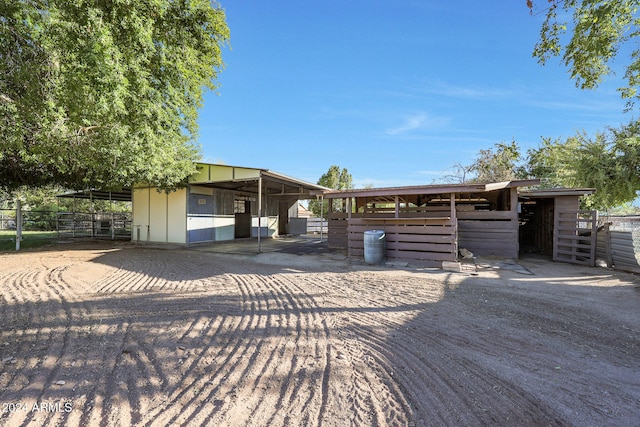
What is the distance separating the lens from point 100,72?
168 inches

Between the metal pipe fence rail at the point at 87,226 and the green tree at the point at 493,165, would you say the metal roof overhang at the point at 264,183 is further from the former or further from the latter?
the green tree at the point at 493,165

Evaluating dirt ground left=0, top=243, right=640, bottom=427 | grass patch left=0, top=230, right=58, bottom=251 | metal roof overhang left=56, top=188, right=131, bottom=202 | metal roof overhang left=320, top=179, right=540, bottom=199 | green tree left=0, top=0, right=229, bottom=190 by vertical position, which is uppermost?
green tree left=0, top=0, right=229, bottom=190

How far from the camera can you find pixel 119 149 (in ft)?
→ 19.2

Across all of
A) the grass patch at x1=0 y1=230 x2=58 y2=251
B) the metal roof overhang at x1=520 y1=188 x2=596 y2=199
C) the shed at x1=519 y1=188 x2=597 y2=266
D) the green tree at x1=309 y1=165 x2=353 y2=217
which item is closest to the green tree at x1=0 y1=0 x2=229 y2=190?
the grass patch at x1=0 y1=230 x2=58 y2=251

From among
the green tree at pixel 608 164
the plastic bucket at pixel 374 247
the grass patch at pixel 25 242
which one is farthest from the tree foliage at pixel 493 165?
the grass patch at pixel 25 242

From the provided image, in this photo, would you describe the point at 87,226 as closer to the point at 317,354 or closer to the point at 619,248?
the point at 317,354

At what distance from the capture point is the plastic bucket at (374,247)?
26.1 feet

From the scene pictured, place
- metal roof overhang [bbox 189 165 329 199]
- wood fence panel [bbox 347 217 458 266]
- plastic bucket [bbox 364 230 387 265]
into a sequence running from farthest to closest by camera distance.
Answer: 1. metal roof overhang [bbox 189 165 329 199]
2. plastic bucket [bbox 364 230 387 265]
3. wood fence panel [bbox 347 217 458 266]

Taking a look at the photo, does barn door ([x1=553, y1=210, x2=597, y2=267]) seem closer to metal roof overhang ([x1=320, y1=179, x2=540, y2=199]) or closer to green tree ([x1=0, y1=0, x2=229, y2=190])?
metal roof overhang ([x1=320, y1=179, x2=540, y2=199])

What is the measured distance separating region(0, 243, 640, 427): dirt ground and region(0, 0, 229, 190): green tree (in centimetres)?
286

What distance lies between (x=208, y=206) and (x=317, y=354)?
11.8 m

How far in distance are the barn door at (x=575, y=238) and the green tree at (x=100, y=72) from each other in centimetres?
1073

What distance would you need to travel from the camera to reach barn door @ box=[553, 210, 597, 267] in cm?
784

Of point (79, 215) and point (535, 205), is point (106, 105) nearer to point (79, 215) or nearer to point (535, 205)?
point (535, 205)
